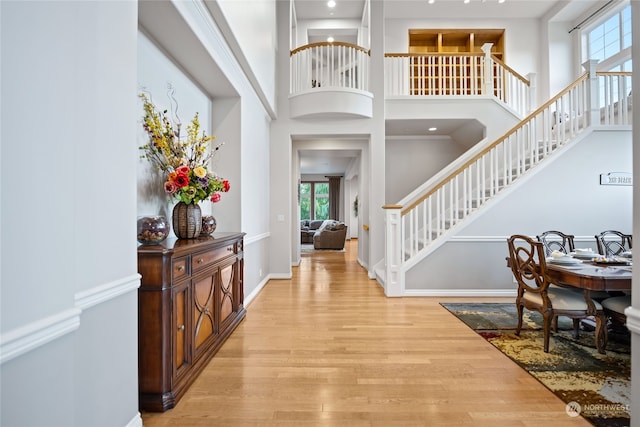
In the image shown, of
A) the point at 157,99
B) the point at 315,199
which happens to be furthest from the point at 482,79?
the point at 315,199

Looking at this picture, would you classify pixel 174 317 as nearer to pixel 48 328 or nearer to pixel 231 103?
pixel 48 328

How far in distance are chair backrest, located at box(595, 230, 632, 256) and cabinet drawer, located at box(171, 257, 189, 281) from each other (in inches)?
185

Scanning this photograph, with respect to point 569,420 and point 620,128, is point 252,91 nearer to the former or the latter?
point 569,420

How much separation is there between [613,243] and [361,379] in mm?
4409

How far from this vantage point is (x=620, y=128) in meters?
4.57

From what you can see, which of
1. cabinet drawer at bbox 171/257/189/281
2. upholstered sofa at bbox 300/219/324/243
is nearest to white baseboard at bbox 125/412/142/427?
cabinet drawer at bbox 171/257/189/281

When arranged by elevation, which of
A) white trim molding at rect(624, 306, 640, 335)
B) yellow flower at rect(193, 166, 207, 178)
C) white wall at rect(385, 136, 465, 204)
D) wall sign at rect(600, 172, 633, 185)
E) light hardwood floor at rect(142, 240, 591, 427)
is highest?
white wall at rect(385, 136, 465, 204)

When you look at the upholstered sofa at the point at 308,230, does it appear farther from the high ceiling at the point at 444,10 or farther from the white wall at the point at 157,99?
the white wall at the point at 157,99

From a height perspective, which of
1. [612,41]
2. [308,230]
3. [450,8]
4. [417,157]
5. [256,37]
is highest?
[450,8]

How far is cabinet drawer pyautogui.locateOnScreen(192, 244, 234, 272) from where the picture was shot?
2.26m

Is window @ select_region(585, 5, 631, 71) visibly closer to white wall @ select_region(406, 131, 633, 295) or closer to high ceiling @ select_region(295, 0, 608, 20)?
high ceiling @ select_region(295, 0, 608, 20)

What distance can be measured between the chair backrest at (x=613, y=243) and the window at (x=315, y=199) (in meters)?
11.6

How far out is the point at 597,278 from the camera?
2.44 metres

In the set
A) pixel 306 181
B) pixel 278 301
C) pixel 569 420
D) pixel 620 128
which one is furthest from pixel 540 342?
pixel 306 181
